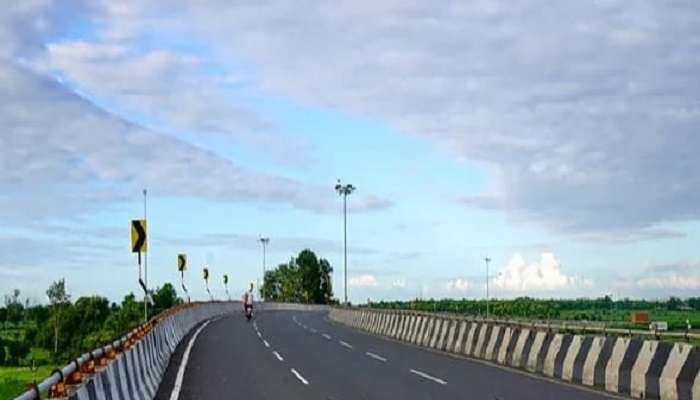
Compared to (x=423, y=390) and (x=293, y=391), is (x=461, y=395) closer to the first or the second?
(x=423, y=390)

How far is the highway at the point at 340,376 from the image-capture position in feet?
67.3

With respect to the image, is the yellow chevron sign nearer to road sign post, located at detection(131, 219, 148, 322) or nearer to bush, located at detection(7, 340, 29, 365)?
road sign post, located at detection(131, 219, 148, 322)

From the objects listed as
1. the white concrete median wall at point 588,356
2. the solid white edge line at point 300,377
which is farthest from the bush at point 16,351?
the solid white edge line at point 300,377

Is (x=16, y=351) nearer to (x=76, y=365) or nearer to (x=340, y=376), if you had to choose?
(x=340, y=376)

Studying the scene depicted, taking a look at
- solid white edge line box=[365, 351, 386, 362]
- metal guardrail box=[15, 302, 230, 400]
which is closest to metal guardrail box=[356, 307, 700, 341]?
solid white edge line box=[365, 351, 386, 362]

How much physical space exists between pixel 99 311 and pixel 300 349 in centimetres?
15644

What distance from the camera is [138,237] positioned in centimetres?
3338

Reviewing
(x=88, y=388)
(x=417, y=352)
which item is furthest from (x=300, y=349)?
(x=88, y=388)

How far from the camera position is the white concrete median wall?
60.8ft

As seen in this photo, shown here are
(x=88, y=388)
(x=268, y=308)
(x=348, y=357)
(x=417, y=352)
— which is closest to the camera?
(x=88, y=388)

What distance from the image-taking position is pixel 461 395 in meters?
20.1

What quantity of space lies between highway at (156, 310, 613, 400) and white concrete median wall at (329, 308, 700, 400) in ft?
2.18

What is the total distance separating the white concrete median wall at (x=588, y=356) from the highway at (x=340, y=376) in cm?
67

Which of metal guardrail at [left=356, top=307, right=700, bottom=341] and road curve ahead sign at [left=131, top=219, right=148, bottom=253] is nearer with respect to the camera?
metal guardrail at [left=356, top=307, right=700, bottom=341]
